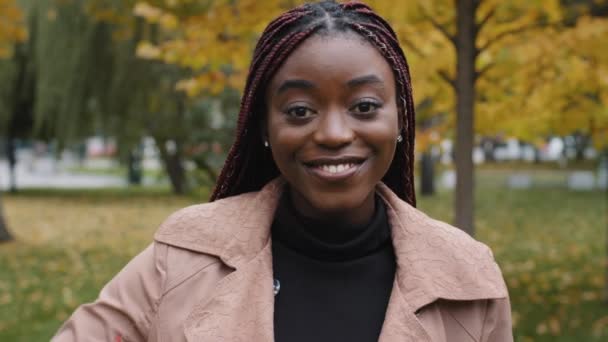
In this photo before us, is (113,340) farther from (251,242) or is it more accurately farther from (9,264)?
(9,264)

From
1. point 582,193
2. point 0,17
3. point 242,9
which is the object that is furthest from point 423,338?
point 582,193

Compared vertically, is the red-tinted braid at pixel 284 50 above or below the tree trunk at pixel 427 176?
above

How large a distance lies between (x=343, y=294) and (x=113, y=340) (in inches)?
19.4

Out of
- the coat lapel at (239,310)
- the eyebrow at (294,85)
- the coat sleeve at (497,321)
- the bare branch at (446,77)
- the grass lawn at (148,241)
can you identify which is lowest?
the grass lawn at (148,241)

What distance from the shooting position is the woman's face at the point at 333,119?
1519 millimetres

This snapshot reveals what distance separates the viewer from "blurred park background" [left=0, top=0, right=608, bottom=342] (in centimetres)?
452

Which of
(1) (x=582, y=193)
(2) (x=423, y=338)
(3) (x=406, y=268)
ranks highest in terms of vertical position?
(3) (x=406, y=268)

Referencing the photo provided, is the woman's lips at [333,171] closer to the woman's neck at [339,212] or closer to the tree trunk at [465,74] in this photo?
the woman's neck at [339,212]

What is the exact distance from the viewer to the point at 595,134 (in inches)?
232

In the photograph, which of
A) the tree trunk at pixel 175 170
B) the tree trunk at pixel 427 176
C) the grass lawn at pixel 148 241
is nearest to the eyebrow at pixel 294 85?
the grass lawn at pixel 148 241

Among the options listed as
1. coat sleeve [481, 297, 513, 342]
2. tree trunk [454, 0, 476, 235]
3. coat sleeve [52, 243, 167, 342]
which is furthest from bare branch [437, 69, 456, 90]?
coat sleeve [52, 243, 167, 342]

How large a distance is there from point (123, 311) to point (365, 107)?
26.2 inches

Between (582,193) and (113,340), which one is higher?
(113,340)

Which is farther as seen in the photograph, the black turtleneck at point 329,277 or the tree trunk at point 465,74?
the tree trunk at point 465,74
